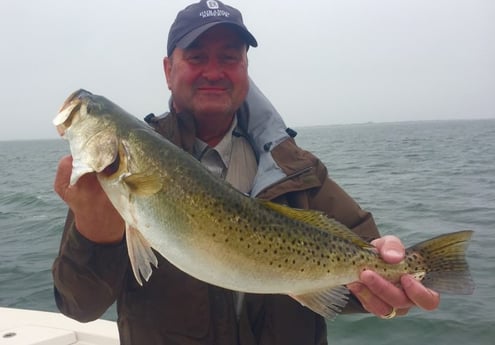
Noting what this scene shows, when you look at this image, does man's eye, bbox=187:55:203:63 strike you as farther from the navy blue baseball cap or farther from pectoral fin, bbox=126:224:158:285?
pectoral fin, bbox=126:224:158:285

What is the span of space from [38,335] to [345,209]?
146 inches

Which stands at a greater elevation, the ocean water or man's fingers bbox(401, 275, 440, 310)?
man's fingers bbox(401, 275, 440, 310)

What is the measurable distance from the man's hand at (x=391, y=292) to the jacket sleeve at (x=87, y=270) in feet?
4.67

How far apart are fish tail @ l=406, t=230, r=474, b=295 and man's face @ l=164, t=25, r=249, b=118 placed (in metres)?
1.63

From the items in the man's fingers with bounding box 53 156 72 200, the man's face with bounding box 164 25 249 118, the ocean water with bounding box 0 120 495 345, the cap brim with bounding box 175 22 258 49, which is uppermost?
the cap brim with bounding box 175 22 258 49

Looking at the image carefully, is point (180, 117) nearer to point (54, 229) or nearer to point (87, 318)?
point (87, 318)

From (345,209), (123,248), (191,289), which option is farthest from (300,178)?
(123,248)

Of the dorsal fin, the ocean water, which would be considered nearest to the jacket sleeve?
the dorsal fin

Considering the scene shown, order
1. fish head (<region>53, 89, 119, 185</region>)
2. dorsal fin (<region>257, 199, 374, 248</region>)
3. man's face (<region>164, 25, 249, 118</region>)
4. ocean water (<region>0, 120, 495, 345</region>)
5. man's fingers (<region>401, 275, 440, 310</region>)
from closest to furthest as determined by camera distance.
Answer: fish head (<region>53, 89, 119, 185</region>)
man's fingers (<region>401, 275, 440, 310</region>)
dorsal fin (<region>257, 199, 374, 248</region>)
man's face (<region>164, 25, 249, 118</region>)
ocean water (<region>0, 120, 495, 345</region>)

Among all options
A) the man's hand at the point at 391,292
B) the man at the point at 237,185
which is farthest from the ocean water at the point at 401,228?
the man's hand at the point at 391,292

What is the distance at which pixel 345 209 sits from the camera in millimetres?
3426

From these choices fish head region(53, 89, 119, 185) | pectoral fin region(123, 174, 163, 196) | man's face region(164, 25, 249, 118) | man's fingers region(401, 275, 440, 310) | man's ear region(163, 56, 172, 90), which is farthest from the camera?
man's ear region(163, 56, 172, 90)

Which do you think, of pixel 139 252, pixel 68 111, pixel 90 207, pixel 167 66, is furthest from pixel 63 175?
pixel 167 66

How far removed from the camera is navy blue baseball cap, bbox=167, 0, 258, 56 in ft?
10.9
